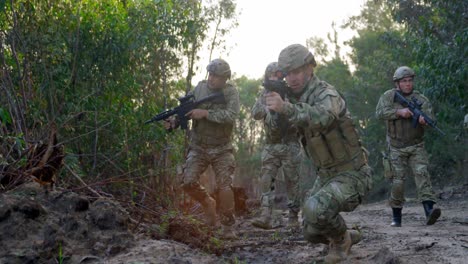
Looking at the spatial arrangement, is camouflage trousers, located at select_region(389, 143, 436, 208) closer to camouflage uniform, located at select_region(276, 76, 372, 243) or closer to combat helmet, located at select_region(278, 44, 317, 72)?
camouflage uniform, located at select_region(276, 76, 372, 243)

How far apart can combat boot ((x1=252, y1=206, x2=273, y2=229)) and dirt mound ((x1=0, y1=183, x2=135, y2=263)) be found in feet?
8.09

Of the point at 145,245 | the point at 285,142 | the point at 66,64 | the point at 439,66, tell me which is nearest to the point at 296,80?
the point at 145,245

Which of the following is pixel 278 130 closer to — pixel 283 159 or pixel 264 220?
pixel 283 159

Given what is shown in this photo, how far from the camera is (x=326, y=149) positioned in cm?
436

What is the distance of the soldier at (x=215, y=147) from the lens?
6574 mm

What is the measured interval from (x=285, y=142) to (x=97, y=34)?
3005mm

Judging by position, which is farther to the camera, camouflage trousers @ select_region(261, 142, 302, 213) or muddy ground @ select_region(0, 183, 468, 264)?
camouflage trousers @ select_region(261, 142, 302, 213)

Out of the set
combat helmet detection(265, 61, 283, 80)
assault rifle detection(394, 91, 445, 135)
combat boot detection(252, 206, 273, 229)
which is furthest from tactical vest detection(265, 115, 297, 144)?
assault rifle detection(394, 91, 445, 135)

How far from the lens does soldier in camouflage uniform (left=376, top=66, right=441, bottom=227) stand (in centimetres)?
667

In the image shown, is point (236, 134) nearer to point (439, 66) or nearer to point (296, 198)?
point (439, 66)

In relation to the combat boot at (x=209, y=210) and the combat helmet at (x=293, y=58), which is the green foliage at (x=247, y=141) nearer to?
the combat boot at (x=209, y=210)

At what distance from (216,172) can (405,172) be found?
7.53 ft

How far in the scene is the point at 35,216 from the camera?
390cm

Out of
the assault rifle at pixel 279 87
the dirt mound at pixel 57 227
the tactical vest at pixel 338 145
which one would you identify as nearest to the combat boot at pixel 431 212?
the tactical vest at pixel 338 145
